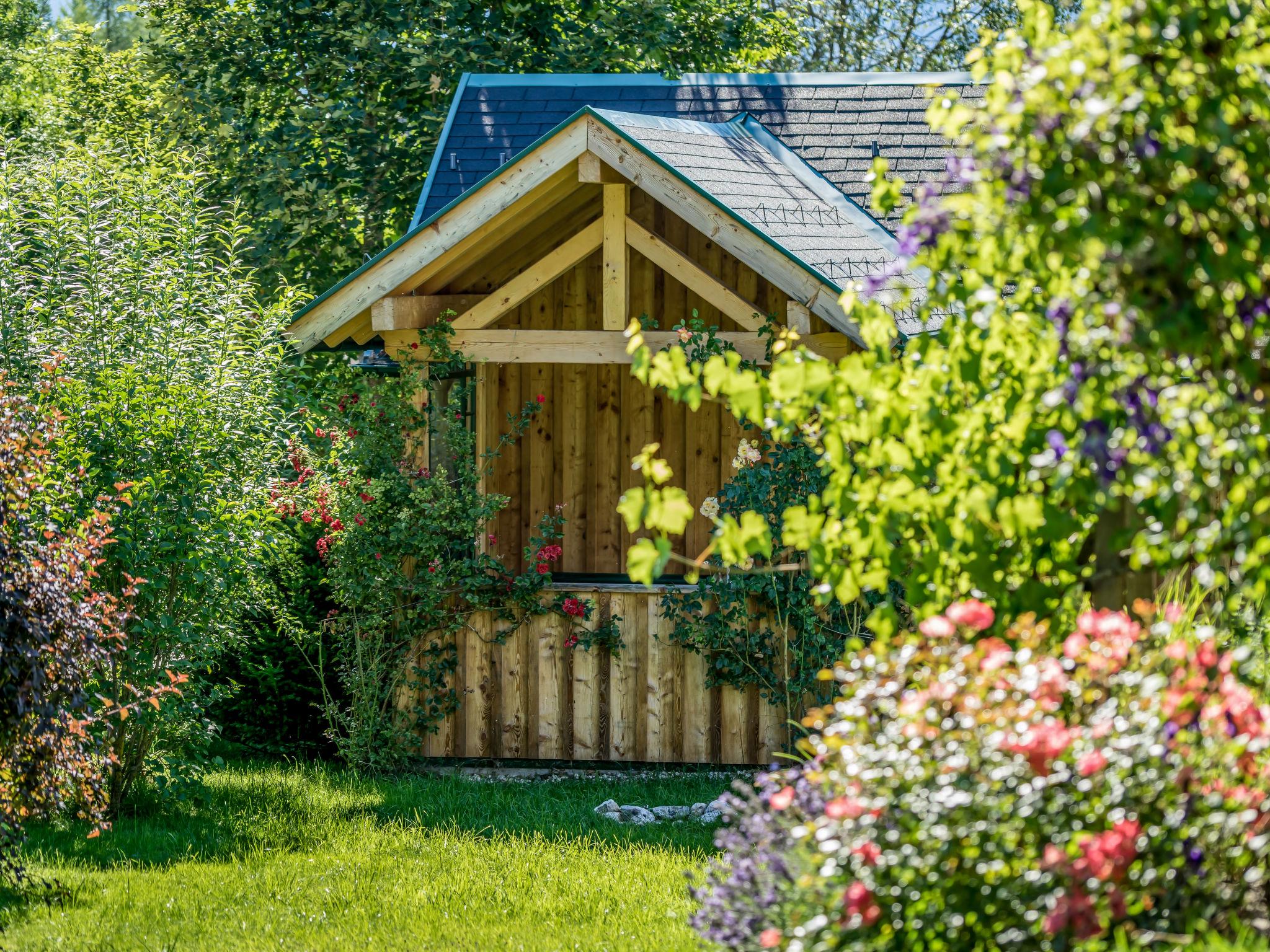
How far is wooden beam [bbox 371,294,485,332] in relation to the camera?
23.9 feet

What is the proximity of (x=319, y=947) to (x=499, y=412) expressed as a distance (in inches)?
225

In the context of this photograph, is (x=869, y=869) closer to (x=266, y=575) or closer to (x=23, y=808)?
(x=23, y=808)

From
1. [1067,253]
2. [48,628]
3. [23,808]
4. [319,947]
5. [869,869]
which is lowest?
[319,947]

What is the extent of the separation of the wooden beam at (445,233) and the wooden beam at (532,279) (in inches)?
17.1

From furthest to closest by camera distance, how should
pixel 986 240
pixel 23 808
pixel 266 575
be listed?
pixel 266 575 < pixel 23 808 < pixel 986 240

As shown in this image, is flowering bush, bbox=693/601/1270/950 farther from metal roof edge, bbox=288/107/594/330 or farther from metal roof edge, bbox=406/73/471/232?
metal roof edge, bbox=406/73/471/232

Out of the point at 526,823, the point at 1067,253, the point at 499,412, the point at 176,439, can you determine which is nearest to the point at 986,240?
the point at 1067,253

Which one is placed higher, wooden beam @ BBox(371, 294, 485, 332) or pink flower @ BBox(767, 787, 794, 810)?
wooden beam @ BBox(371, 294, 485, 332)

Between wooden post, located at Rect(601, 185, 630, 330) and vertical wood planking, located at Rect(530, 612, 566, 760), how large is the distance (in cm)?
169

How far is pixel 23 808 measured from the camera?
4566mm

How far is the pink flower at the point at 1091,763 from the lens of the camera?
8.45 ft

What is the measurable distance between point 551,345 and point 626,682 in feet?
6.24

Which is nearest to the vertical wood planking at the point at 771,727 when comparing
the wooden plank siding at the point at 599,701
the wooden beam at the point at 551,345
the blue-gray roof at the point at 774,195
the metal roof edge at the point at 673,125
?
the wooden plank siding at the point at 599,701

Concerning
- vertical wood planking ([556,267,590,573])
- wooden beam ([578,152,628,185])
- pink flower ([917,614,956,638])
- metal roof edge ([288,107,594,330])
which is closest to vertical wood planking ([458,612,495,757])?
metal roof edge ([288,107,594,330])
